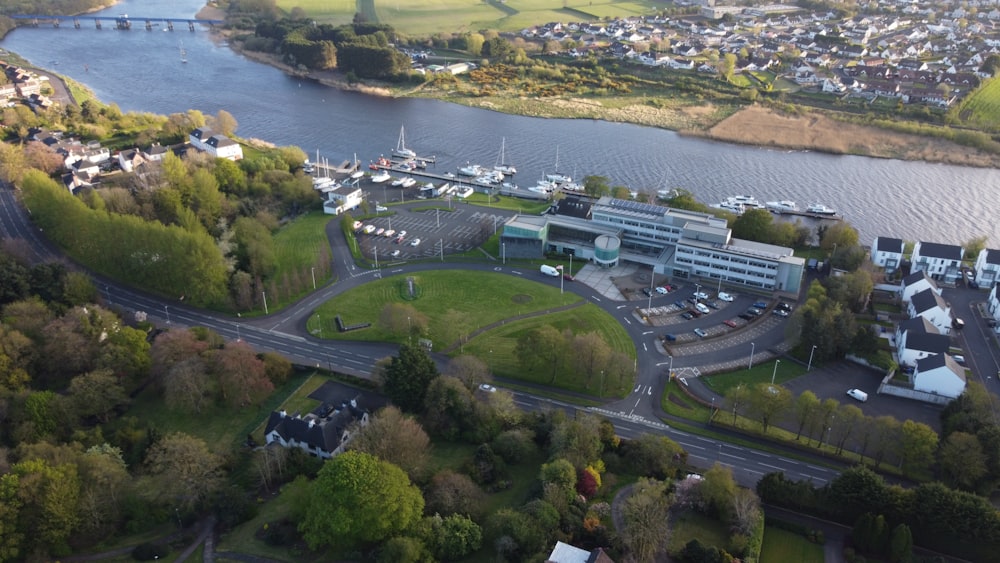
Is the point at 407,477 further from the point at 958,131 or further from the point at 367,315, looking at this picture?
the point at 958,131

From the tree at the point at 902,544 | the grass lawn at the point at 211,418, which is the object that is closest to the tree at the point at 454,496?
the grass lawn at the point at 211,418

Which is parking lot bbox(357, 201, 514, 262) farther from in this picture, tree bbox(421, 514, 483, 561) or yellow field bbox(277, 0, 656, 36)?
yellow field bbox(277, 0, 656, 36)

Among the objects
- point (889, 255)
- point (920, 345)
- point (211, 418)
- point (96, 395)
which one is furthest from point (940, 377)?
point (96, 395)

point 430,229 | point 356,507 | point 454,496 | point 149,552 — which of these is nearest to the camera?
point 356,507

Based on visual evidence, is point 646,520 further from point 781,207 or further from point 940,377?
point 781,207

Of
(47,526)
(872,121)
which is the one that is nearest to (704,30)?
(872,121)

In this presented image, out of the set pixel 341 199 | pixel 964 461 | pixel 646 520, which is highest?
pixel 341 199
